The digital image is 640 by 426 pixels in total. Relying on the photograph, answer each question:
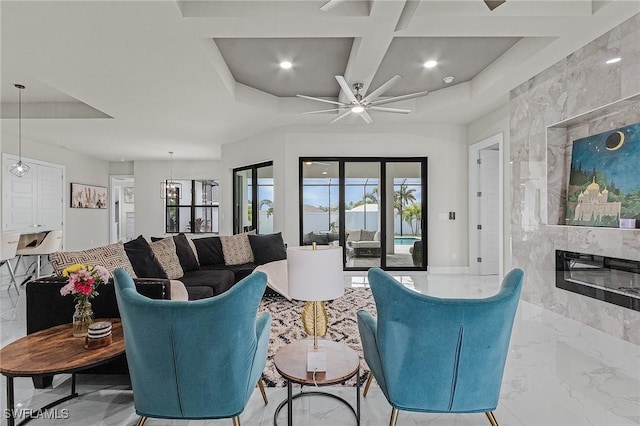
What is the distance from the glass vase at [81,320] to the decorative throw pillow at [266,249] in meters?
2.81

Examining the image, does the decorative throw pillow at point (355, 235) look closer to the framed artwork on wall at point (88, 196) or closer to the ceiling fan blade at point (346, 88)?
the ceiling fan blade at point (346, 88)

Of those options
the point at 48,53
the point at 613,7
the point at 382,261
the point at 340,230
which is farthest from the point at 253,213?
the point at 613,7

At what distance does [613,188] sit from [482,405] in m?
2.88

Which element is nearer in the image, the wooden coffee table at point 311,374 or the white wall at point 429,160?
the wooden coffee table at point 311,374

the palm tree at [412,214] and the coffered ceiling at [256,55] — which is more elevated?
the coffered ceiling at [256,55]

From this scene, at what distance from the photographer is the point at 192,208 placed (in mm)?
9984

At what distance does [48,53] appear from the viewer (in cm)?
329

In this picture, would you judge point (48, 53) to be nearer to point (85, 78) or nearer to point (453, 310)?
point (85, 78)

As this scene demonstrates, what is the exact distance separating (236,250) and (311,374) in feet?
10.9

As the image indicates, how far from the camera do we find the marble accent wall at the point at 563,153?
301 cm

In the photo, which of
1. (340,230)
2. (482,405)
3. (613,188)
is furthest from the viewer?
(340,230)

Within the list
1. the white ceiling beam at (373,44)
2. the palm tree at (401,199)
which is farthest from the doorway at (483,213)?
the white ceiling beam at (373,44)

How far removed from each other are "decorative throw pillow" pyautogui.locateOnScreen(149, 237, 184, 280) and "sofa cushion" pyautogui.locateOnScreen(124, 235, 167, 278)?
0.35 meters

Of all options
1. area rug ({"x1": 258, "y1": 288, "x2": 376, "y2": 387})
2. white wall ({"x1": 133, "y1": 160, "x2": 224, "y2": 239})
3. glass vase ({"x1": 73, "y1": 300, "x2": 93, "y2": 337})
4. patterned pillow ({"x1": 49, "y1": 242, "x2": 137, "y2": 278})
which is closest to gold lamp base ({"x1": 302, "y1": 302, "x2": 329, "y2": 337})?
area rug ({"x1": 258, "y1": 288, "x2": 376, "y2": 387})
